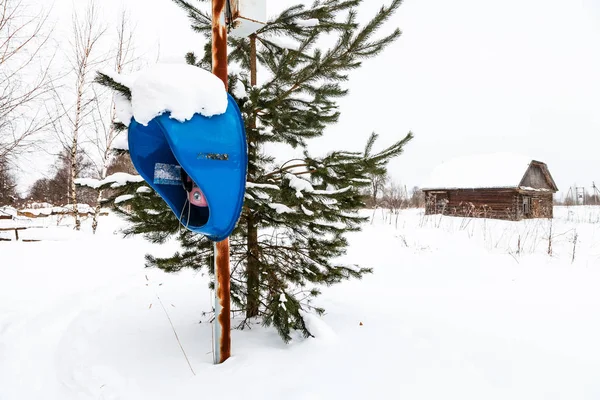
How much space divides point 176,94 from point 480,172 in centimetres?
2454

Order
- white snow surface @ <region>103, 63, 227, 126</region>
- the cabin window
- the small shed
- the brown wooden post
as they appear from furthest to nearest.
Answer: the cabin window < the small shed < the brown wooden post < white snow surface @ <region>103, 63, 227, 126</region>

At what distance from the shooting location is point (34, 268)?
253 inches

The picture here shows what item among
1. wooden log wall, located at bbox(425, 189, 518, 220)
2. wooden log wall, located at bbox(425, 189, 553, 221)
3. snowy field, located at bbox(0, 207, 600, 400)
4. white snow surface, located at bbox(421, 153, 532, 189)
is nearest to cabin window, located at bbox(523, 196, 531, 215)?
wooden log wall, located at bbox(425, 189, 553, 221)

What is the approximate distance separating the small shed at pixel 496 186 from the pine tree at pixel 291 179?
17865 mm

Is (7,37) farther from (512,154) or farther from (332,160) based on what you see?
(512,154)

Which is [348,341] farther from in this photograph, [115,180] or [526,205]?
[526,205]

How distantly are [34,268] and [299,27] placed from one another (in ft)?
23.3

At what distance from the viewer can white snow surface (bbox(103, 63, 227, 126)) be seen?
1615mm

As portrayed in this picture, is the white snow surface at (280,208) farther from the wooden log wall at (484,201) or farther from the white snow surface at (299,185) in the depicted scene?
the wooden log wall at (484,201)

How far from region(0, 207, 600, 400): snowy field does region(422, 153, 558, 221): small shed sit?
52.7 ft

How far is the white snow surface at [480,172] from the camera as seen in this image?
20281 millimetres

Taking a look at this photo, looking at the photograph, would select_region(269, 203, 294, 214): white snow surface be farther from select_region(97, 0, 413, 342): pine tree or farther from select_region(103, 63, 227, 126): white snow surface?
select_region(103, 63, 227, 126): white snow surface

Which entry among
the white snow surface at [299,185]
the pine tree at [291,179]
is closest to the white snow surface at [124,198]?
the pine tree at [291,179]

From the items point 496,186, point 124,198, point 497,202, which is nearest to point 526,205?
point 497,202
